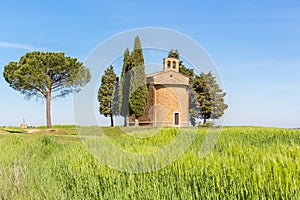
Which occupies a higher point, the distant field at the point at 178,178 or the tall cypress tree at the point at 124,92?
the tall cypress tree at the point at 124,92

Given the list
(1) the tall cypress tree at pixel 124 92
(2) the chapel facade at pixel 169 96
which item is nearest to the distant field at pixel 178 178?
(1) the tall cypress tree at pixel 124 92

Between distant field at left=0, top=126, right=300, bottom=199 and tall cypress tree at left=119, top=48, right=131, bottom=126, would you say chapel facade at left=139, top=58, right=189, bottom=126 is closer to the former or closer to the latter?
tall cypress tree at left=119, top=48, right=131, bottom=126

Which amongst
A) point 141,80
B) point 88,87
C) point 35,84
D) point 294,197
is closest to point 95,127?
point 88,87

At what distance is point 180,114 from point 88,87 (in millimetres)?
3614

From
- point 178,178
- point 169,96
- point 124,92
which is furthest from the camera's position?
point 169,96

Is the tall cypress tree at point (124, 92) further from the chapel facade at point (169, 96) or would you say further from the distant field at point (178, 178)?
the distant field at point (178, 178)

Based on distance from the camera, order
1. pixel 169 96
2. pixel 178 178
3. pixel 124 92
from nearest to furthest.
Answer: pixel 178 178
pixel 124 92
pixel 169 96

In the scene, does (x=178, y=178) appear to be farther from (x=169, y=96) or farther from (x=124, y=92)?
(x=169, y=96)

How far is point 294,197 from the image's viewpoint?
3.45 m

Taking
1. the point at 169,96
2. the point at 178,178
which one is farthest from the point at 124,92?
the point at 178,178

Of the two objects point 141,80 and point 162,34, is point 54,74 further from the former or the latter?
point 162,34

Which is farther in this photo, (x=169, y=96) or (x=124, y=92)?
(x=169, y=96)

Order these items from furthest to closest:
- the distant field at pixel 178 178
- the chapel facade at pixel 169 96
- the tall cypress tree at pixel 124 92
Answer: the chapel facade at pixel 169 96, the tall cypress tree at pixel 124 92, the distant field at pixel 178 178

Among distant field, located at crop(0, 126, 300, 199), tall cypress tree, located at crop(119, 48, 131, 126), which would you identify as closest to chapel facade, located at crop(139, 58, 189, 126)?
tall cypress tree, located at crop(119, 48, 131, 126)
